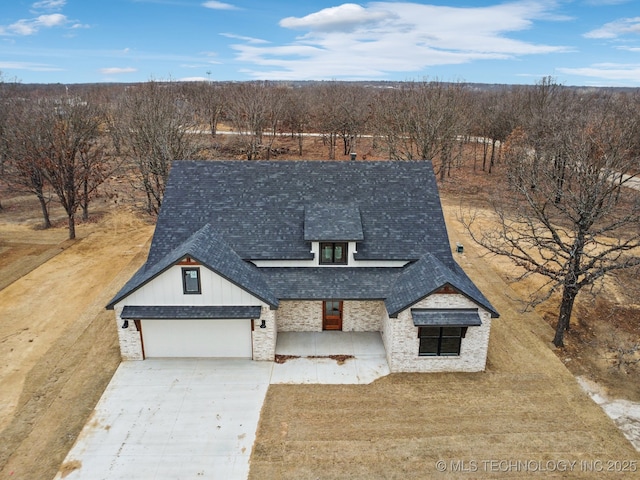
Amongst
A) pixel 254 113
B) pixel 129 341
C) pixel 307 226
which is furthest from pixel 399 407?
pixel 254 113

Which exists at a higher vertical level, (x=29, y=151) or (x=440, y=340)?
(x=29, y=151)

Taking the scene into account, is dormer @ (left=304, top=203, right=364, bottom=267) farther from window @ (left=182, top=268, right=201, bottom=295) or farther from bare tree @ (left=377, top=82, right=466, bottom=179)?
bare tree @ (left=377, top=82, right=466, bottom=179)

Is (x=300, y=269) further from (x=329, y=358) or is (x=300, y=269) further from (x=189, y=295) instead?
(x=189, y=295)

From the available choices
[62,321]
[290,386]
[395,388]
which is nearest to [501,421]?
[395,388]

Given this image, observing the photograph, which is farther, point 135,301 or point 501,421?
point 135,301

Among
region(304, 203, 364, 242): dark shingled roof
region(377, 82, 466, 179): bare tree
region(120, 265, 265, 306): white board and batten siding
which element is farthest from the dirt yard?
region(377, 82, 466, 179): bare tree

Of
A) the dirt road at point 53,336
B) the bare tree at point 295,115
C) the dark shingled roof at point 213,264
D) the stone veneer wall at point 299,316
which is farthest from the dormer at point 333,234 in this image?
the bare tree at point 295,115

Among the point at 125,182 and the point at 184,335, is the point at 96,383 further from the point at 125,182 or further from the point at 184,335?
the point at 125,182
